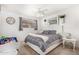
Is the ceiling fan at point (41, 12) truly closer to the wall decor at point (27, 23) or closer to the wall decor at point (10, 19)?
the wall decor at point (27, 23)

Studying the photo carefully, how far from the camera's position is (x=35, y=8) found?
181cm

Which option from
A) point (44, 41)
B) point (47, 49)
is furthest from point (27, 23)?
point (47, 49)

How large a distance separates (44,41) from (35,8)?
54 cm

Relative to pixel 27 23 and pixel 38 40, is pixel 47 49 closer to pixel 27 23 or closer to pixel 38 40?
pixel 38 40

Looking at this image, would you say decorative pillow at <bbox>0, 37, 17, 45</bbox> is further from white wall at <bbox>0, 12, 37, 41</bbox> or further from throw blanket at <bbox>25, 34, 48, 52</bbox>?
throw blanket at <bbox>25, 34, 48, 52</bbox>

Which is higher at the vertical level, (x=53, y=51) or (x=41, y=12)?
(x=41, y=12)

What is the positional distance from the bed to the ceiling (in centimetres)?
32

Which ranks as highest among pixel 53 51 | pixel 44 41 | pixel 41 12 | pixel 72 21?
pixel 41 12

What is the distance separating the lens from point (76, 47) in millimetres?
1781

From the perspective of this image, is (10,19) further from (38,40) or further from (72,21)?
(72,21)

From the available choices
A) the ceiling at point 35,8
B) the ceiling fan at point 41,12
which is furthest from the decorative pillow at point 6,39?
the ceiling fan at point 41,12

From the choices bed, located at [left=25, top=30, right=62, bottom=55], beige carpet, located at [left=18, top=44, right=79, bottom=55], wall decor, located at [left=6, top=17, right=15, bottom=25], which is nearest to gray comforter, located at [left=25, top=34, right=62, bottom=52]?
bed, located at [left=25, top=30, right=62, bottom=55]

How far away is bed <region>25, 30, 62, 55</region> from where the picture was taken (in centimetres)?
177
